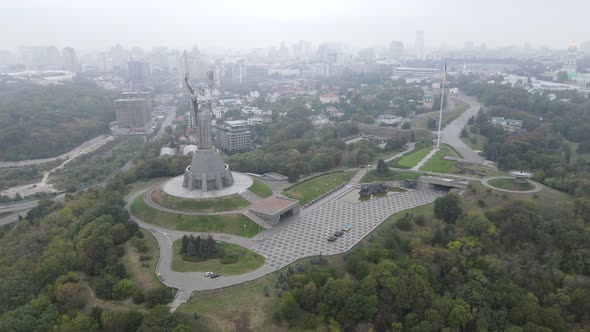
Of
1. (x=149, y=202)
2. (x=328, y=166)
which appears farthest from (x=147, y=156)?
(x=328, y=166)

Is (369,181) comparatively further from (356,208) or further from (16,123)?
(16,123)

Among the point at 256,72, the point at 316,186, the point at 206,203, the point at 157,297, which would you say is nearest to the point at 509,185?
the point at 316,186

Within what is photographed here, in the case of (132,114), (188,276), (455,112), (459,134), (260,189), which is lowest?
(188,276)

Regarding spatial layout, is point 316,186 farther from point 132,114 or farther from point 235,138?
point 132,114

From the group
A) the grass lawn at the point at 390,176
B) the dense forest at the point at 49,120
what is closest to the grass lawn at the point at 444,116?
the grass lawn at the point at 390,176

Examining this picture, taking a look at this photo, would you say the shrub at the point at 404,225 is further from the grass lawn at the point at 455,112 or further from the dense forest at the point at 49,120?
the dense forest at the point at 49,120

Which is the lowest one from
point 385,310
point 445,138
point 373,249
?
point 385,310
